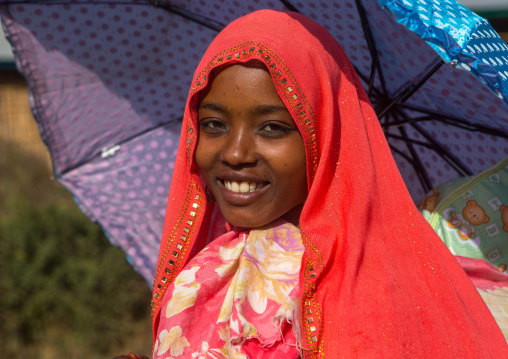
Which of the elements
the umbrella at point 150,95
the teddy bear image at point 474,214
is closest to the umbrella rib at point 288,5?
the umbrella at point 150,95

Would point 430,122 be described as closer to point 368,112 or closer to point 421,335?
point 368,112

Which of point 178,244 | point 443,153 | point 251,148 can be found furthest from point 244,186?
point 443,153

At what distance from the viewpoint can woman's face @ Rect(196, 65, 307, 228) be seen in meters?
1.94

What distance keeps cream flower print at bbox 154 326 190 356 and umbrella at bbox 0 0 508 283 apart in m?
1.26

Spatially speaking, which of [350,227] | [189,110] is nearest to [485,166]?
[350,227]

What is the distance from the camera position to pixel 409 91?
2.63m

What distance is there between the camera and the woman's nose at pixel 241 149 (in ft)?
6.36

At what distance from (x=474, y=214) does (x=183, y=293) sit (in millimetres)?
1395

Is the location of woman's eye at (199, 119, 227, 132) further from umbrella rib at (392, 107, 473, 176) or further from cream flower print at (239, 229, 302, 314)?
umbrella rib at (392, 107, 473, 176)

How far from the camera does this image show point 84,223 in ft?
18.8

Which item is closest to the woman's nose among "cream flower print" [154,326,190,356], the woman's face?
the woman's face

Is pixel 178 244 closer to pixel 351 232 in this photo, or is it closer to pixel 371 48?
pixel 351 232

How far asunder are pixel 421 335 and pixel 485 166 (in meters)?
1.44

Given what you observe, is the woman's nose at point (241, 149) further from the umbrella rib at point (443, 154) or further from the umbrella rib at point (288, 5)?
the umbrella rib at point (443, 154)
